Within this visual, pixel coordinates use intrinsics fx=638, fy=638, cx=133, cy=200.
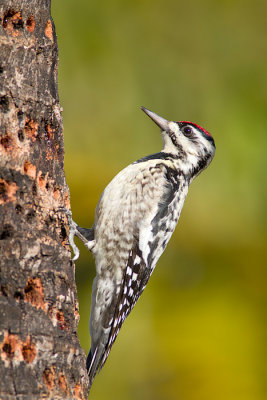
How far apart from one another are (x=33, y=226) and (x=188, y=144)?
7.11 ft

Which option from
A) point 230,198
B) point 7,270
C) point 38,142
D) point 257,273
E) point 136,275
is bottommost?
point 257,273

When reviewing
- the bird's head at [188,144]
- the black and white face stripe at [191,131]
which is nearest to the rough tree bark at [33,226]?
the bird's head at [188,144]

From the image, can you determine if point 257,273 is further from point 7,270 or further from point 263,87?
point 7,270

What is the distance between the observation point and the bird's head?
488 centimetres

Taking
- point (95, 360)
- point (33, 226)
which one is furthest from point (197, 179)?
point (33, 226)

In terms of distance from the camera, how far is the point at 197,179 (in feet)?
23.5

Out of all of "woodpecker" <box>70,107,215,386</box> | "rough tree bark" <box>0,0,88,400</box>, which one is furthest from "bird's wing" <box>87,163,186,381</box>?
"rough tree bark" <box>0,0,88,400</box>

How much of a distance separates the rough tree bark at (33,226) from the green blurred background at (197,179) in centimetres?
304

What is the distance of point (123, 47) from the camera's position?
24.6 ft

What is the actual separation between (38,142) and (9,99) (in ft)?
0.84

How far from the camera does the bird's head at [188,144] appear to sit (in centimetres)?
488

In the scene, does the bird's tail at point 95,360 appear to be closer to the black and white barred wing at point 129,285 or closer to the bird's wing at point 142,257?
the bird's wing at point 142,257

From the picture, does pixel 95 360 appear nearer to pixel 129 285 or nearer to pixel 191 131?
pixel 129 285

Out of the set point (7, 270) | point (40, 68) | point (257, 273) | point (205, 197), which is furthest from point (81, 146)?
point (7, 270)
